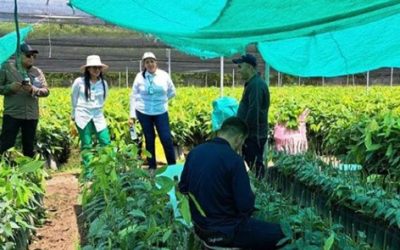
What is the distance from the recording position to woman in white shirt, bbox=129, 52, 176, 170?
21.7 feet

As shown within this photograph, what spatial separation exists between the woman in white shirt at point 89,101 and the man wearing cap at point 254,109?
169cm

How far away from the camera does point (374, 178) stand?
455cm

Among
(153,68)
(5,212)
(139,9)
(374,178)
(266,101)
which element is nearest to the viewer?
(139,9)

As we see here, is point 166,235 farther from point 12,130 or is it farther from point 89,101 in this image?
point 89,101

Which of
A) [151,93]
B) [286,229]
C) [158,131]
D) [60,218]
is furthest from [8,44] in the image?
[286,229]

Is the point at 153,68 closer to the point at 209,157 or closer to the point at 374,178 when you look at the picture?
the point at 374,178

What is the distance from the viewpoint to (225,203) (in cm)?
304

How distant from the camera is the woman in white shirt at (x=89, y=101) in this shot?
6.23 m

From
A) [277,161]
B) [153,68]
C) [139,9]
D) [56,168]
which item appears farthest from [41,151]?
[139,9]

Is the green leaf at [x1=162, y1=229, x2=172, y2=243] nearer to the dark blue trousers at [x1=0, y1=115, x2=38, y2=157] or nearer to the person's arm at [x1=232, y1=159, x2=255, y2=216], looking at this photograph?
the person's arm at [x1=232, y1=159, x2=255, y2=216]

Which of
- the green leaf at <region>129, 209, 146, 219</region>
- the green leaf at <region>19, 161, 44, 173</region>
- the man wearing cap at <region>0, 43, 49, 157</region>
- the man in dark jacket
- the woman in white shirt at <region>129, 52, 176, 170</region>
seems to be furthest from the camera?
the woman in white shirt at <region>129, 52, 176, 170</region>

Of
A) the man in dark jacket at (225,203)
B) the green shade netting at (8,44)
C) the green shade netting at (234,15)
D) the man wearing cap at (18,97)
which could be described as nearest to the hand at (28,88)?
the man wearing cap at (18,97)

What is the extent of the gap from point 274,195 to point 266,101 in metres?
1.77

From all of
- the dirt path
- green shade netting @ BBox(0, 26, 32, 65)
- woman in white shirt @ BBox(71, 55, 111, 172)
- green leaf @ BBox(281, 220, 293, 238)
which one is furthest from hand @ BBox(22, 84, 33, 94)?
green leaf @ BBox(281, 220, 293, 238)
